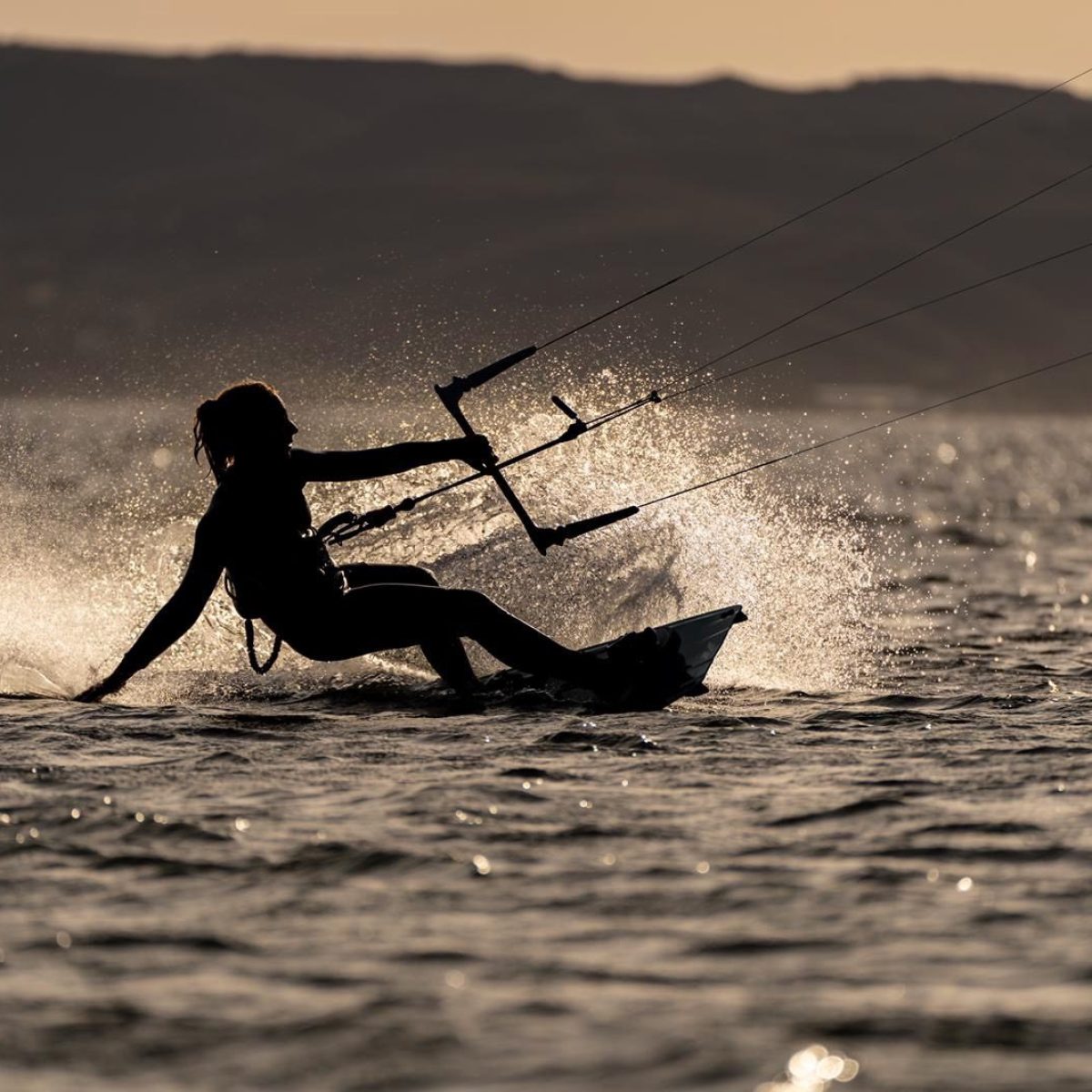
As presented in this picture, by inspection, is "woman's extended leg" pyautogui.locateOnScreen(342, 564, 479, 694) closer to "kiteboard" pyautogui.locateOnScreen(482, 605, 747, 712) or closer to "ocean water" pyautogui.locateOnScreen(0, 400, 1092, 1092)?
"ocean water" pyautogui.locateOnScreen(0, 400, 1092, 1092)

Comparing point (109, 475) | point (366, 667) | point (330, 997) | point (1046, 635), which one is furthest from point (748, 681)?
point (109, 475)

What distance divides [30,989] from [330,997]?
0.91 meters

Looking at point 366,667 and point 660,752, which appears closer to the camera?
point 660,752

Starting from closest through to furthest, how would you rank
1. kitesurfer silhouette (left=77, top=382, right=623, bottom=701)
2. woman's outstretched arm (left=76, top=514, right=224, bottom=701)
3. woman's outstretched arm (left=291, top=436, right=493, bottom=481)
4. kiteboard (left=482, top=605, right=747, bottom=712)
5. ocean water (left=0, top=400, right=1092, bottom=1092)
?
ocean water (left=0, top=400, right=1092, bottom=1092), woman's outstretched arm (left=291, top=436, right=493, bottom=481), kitesurfer silhouette (left=77, top=382, right=623, bottom=701), woman's outstretched arm (left=76, top=514, right=224, bottom=701), kiteboard (left=482, top=605, right=747, bottom=712)

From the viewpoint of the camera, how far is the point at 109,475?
135 ft

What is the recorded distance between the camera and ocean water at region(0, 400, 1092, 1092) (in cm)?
585

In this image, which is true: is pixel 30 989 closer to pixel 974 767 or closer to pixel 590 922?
pixel 590 922

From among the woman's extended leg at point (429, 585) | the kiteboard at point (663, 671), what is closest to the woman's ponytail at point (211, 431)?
the woman's extended leg at point (429, 585)

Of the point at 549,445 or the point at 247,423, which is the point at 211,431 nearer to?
the point at 247,423

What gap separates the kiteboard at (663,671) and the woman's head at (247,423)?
2140 millimetres

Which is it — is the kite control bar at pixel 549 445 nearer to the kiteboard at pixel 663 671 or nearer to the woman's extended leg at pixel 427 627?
the woman's extended leg at pixel 427 627

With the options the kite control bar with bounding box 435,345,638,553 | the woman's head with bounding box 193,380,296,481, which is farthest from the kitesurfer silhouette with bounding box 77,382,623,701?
the kite control bar with bounding box 435,345,638,553

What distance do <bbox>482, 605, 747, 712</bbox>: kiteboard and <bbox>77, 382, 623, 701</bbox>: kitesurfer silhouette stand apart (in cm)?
35

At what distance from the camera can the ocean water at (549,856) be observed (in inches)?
230
